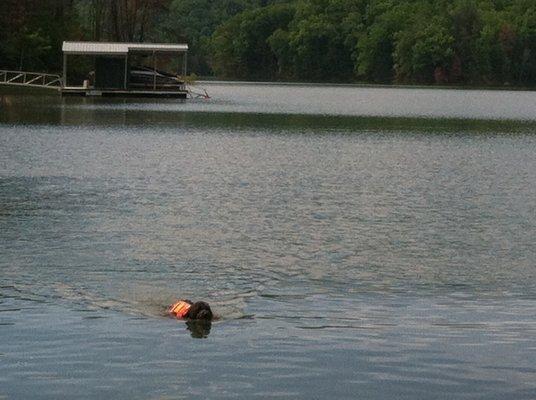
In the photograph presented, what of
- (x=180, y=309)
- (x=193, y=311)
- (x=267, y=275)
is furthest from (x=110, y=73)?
(x=193, y=311)

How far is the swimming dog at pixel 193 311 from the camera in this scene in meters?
16.6

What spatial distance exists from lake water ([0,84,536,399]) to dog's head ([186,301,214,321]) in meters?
0.20

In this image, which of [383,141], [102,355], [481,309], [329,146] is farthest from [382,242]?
[383,141]

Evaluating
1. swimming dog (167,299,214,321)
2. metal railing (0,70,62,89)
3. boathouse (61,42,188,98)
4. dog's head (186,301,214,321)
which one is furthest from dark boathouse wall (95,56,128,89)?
dog's head (186,301,214,321)

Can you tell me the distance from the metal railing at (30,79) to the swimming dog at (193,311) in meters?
74.4

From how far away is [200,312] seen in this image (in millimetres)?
16578

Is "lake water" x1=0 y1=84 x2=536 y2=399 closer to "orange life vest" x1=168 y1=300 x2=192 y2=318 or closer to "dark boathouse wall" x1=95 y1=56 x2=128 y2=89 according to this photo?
"orange life vest" x1=168 y1=300 x2=192 y2=318

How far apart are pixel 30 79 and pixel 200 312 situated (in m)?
80.9

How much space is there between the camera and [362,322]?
658 inches

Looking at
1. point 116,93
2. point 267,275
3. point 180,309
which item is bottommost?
point 116,93

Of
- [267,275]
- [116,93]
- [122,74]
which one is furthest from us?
[122,74]

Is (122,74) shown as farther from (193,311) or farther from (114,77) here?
(193,311)

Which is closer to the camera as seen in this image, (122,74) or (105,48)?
(105,48)

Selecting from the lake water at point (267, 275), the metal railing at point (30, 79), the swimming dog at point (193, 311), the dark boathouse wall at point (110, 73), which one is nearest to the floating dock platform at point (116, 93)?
the dark boathouse wall at point (110, 73)
